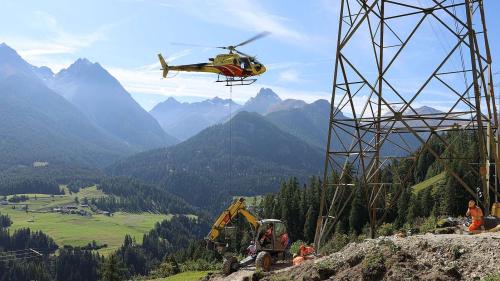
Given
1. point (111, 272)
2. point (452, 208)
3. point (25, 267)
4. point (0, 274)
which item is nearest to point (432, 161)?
point (452, 208)

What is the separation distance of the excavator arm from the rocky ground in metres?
10.6

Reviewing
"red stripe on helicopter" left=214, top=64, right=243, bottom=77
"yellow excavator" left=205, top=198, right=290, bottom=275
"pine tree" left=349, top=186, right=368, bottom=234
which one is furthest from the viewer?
"pine tree" left=349, top=186, right=368, bottom=234

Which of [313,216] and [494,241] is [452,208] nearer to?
[313,216]

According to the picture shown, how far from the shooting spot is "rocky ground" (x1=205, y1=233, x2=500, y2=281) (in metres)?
17.8

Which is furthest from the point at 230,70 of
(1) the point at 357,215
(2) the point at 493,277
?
(1) the point at 357,215

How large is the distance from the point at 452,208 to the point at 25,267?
527ft

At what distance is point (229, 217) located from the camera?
33.2 m

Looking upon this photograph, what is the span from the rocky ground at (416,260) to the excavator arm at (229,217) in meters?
10.6

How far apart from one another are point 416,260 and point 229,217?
15930 millimetres

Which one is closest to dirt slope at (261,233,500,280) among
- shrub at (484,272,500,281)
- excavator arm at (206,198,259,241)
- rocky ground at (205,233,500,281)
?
rocky ground at (205,233,500,281)

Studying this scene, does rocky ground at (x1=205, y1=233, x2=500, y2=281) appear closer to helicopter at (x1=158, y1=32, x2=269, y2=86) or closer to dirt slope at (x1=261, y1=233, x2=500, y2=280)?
dirt slope at (x1=261, y1=233, x2=500, y2=280)

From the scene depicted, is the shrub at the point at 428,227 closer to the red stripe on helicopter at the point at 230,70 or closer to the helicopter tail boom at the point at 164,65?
the red stripe on helicopter at the point at 230,70

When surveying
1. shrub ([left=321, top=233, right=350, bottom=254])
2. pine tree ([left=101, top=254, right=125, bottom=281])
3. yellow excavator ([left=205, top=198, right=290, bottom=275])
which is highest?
yellow excavator ([left=205, top=198, right=290, bottom=275])

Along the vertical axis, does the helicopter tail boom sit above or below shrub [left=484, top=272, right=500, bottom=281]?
above
